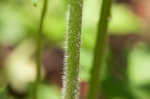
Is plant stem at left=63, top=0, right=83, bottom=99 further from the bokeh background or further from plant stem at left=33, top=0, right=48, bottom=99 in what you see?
the bokeh background

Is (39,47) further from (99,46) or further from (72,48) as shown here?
(72,48)

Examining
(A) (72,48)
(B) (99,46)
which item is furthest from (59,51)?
(A) (72,48)

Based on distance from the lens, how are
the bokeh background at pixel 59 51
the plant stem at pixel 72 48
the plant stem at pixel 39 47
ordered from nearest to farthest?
the plant stem at pixel 72 48 → the plant stem at pixel 39 47 → the bokeh background at pixel 59 51

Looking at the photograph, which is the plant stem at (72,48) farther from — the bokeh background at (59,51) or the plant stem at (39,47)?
the bokeh background at (59,51)

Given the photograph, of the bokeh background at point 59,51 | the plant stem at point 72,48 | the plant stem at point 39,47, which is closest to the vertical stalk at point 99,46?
the plant stem at point 39,47

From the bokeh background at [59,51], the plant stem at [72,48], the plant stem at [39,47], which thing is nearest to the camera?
the plant stem at [72,48]

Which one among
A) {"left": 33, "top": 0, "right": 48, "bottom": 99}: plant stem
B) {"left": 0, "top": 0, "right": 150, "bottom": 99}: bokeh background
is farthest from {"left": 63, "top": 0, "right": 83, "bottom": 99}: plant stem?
{"left": 0, "top": 0, "right": 150, "bottom": 99}: bokeh background
